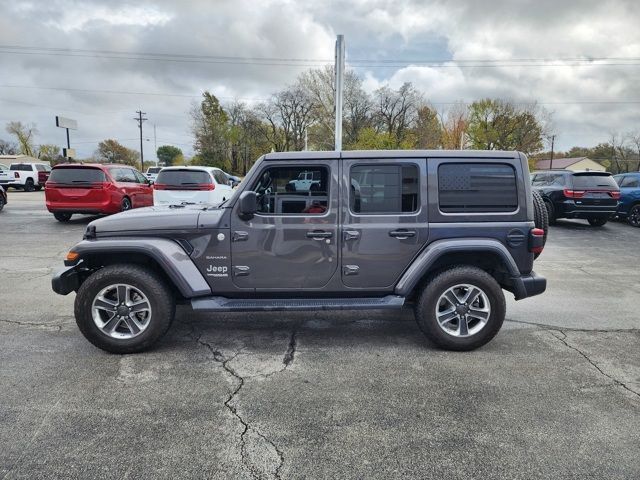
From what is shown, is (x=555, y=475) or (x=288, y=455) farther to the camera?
(x=288, y=455)

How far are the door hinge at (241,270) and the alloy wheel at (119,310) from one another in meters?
0.82

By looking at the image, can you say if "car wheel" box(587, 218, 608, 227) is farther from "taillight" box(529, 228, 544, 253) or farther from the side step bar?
the side step bar

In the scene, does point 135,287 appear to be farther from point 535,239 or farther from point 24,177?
point 24,177

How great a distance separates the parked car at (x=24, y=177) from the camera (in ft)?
83.0

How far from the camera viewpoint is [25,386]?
10.4ft

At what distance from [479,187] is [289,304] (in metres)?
2.14

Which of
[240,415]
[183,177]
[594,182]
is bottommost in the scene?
[240,415]

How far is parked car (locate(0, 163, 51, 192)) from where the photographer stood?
2530 centimetres

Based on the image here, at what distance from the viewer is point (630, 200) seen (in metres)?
13.0

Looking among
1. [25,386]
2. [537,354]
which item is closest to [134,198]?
[25,386]

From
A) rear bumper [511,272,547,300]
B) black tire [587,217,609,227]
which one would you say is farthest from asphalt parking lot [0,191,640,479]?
black tire [587,217,609,227]

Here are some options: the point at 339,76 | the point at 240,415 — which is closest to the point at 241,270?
the point at 240,415

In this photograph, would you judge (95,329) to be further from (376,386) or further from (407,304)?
(407,304)

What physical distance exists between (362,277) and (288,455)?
5.96ft
